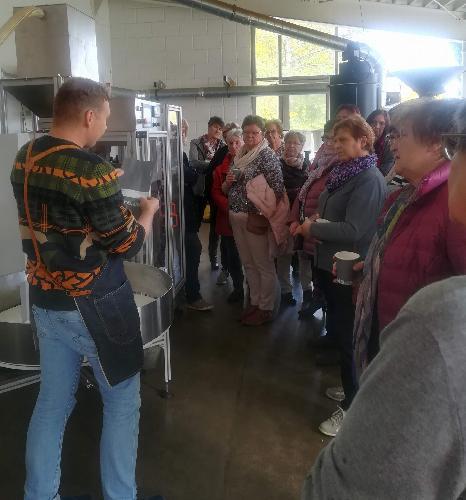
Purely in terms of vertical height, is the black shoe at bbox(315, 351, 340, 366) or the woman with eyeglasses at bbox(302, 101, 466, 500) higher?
the woman with eyeglasses at bbox(302, 101, 466, 500)

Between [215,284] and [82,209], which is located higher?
[82,209]

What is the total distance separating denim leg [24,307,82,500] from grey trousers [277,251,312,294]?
2.43 m

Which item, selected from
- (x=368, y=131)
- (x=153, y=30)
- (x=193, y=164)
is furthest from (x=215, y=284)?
(x=153, y=30)

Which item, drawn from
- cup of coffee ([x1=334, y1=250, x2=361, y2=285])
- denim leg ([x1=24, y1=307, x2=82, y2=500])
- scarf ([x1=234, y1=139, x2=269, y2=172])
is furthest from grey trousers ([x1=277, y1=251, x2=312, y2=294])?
denim leg ([x1=24, y1=307, x2=82, y2=500])

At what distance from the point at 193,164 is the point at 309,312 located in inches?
64.2

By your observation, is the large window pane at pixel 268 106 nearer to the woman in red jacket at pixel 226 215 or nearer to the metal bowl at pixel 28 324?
the woman in red jacket at pixel 226 215

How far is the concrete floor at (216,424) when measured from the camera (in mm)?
1877

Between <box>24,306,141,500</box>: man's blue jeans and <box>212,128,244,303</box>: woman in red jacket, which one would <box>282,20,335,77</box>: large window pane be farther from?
<box>24,306,141,500</box>: man's blue jeans

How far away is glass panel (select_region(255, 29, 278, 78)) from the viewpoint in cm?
789

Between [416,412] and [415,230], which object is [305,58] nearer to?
[415,230]

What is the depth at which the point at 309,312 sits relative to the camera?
3.50m

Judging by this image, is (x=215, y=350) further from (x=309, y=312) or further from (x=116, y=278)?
(x=116, y=278)

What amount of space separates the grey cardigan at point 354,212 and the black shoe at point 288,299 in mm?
1448

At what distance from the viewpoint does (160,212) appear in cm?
300
